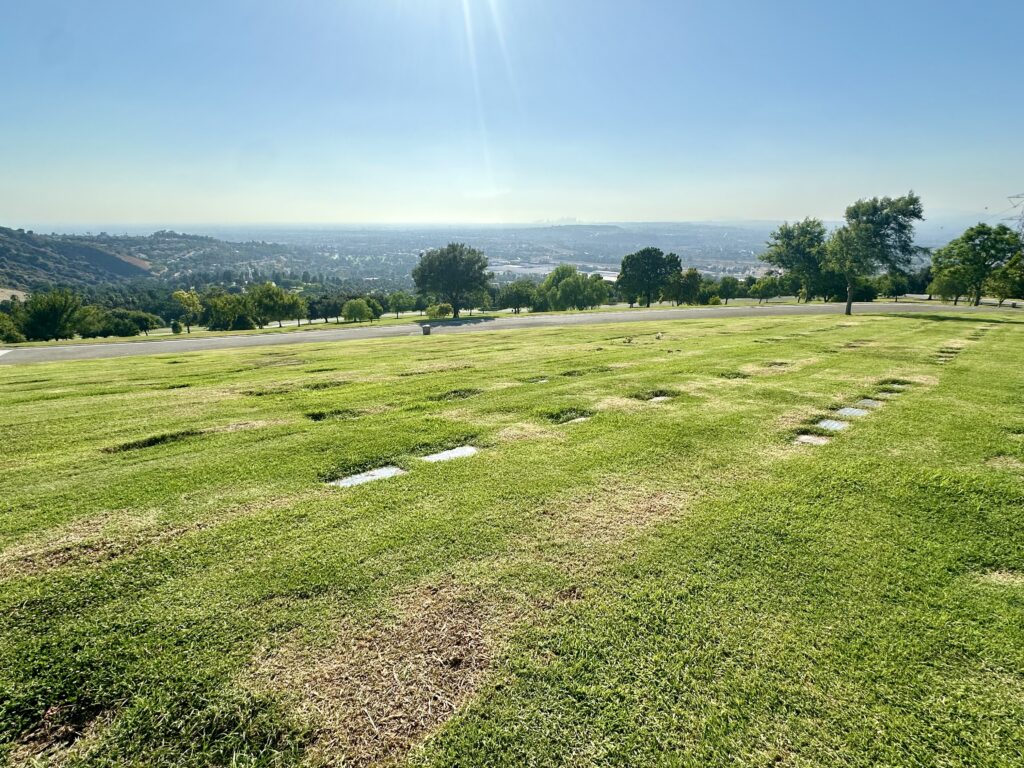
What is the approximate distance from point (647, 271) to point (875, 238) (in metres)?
38.3

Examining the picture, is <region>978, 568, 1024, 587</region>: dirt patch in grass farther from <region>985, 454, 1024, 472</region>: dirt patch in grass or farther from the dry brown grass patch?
the dry brown grass patch

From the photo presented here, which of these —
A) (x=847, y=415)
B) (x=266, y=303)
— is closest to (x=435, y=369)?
(x=847, y=415)

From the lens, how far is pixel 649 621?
3.35 m

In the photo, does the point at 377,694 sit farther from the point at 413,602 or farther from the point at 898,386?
the point at 898,386

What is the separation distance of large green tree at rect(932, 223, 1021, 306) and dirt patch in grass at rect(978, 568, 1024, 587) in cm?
6411

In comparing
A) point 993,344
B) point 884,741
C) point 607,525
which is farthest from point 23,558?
point 993,344

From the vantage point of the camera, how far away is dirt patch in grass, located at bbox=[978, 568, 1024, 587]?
3734 mm

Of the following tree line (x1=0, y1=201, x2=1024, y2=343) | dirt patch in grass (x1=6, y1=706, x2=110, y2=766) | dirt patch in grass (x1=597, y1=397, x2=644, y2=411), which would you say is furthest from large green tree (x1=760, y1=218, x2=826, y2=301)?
dirt patch in grass (x1=6, y1=706, x2=110, y2=766)

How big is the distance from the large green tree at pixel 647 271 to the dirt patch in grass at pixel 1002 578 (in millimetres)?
77422

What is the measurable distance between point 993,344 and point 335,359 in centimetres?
2574

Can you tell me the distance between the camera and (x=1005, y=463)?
6.09m

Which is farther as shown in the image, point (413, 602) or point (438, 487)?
point (438, 487)

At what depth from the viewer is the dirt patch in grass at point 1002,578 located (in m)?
3.73

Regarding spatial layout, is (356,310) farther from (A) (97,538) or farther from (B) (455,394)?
(A) (97,538)
